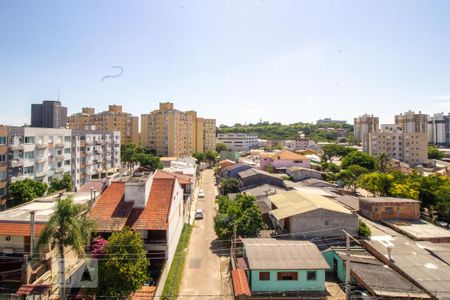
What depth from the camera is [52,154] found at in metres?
39.4

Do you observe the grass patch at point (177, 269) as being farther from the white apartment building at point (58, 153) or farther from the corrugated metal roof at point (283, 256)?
the white apartment building at point (58, 153)

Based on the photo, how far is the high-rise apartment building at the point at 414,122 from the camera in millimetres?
95688

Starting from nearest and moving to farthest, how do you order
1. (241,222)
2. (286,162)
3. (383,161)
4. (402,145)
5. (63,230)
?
1. (63,230)
2. (241,222)
3. (383,161)
4. (286,162)
5. (402,145)

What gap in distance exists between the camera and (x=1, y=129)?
30.6 metres

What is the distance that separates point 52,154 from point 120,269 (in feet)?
103

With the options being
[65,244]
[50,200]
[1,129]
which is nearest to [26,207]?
[50,200]

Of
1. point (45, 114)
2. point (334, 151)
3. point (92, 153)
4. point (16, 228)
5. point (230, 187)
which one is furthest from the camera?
point (334, 151)

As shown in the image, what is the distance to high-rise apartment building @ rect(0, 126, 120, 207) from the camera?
31.7 meters

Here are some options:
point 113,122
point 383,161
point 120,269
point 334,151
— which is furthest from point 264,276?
point 113,122

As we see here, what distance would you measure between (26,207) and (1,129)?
14217 millimetres

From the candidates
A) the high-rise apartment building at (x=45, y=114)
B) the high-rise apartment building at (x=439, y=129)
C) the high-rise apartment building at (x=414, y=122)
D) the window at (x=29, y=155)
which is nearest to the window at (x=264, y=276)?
the window at (x=29, y=155)

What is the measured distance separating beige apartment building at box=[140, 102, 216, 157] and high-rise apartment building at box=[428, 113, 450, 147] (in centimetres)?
8729

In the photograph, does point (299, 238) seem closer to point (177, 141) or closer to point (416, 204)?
point (416, 204)

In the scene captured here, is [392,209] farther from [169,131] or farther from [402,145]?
[169,131]
